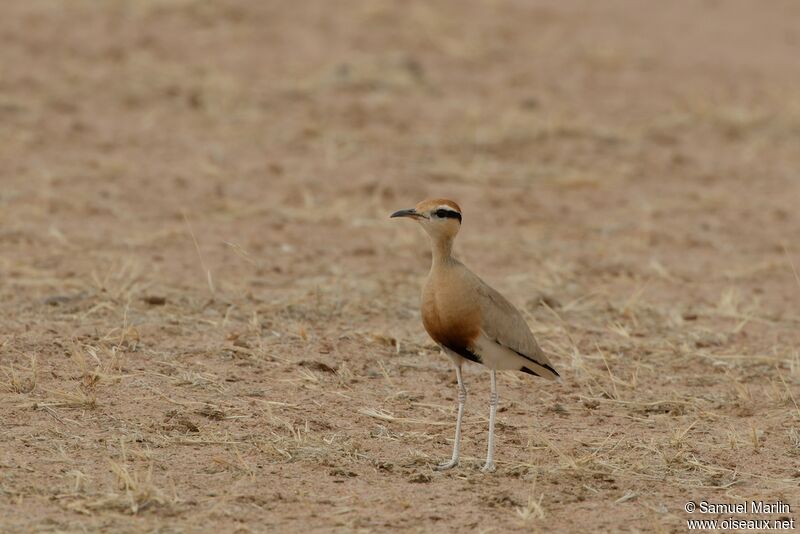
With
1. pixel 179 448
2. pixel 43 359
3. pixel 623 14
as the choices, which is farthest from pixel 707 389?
pixel 623 14

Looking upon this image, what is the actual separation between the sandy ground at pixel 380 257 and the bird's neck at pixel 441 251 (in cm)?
86

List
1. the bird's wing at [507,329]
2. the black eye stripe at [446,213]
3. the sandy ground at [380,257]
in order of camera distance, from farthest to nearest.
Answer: the black eye stripe at [446,213] → the bird's wing at [507,329] → the sandy ground at [380,257]

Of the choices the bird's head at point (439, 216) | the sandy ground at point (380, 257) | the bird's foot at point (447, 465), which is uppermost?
the bird's head at point (439, 216)

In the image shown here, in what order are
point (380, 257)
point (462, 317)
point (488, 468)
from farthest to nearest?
point (380, 257) < point (488, 468) < point (462, 317)

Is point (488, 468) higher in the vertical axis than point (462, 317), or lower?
lower

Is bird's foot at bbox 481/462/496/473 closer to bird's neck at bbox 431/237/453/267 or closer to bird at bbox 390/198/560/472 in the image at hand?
bird at bbox 390/198/560/472

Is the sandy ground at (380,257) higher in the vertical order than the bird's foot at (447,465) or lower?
higher

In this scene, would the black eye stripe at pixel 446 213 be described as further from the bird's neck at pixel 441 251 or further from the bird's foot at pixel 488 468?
the bird's foot at pixel 488 468

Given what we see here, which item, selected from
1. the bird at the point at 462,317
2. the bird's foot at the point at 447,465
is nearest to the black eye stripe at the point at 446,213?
the bird at the point at 462,317

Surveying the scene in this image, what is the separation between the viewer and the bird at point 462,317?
5426 mm

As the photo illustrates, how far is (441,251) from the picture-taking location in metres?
5.56

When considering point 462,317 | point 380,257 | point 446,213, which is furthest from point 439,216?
point 380,257

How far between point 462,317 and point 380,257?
3.86 m

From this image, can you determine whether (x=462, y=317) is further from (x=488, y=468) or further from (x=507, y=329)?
(x=488, y=468)
